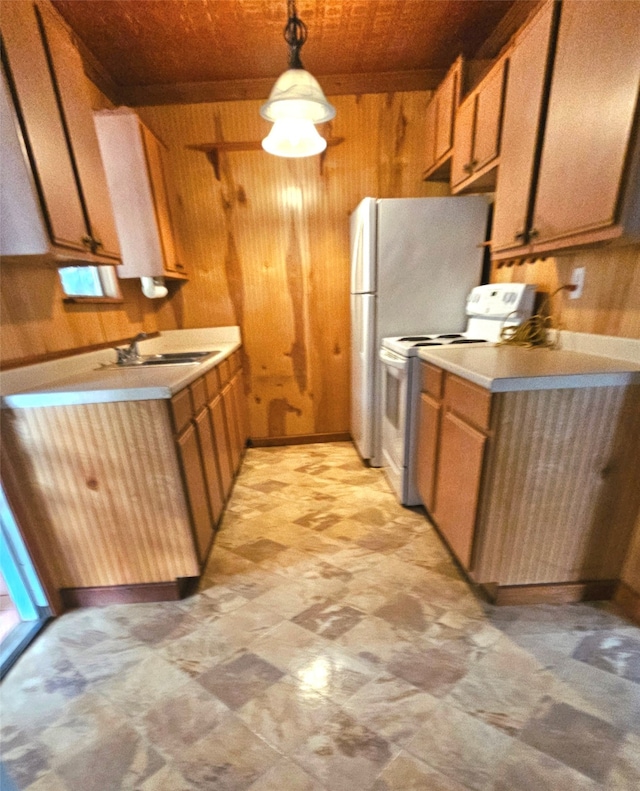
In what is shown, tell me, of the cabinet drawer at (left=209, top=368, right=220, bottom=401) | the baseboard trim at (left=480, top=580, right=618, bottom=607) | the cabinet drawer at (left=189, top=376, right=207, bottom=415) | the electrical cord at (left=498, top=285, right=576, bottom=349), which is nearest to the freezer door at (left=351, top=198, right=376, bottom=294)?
the electrical cord at (left=498, top=285, right=576, bottom=349)

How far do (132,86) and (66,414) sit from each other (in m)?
2.53

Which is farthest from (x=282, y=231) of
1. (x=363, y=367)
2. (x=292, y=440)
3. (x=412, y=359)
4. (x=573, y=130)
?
(x=573, y=130)

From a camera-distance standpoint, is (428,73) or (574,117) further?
(428,73)

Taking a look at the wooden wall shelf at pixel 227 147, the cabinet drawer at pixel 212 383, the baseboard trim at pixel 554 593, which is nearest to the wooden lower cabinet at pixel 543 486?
the baseboard trim at pixel 554 593

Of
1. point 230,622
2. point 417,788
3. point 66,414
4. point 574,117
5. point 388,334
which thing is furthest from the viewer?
point 388,334

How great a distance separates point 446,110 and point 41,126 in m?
2.21

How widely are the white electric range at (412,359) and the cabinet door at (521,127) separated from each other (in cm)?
36

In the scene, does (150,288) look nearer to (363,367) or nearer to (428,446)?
(363,367)

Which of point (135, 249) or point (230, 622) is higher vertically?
point (135, 249)

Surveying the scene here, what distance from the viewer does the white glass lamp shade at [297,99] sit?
1.40 metres

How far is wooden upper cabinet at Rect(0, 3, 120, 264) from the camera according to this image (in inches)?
46.6

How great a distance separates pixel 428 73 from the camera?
2.53m

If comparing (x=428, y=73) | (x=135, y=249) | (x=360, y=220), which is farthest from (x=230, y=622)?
(x=428, y=73)

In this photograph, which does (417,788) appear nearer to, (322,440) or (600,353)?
(600,353)
